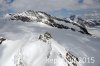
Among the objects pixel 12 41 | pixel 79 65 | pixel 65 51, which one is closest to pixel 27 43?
pixel 12 41

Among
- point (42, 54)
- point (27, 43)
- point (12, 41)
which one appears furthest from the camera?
point (12, 41)

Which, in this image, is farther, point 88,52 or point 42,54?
point 88,52

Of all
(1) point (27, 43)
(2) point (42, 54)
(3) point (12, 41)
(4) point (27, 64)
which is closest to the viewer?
(4) point (27, 64)

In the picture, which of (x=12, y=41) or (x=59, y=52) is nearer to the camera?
(x=59, y=52)

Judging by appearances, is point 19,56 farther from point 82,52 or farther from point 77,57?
point 82,52

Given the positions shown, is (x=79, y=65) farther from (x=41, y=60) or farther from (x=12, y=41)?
(x=12, y=41)

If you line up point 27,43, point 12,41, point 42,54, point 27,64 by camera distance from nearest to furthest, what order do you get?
point 27,64 < point 42,54 < point 27,43 < point 12,41

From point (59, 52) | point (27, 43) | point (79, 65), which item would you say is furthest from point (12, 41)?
point (79, 65)

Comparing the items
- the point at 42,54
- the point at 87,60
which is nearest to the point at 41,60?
the point at 42,54
